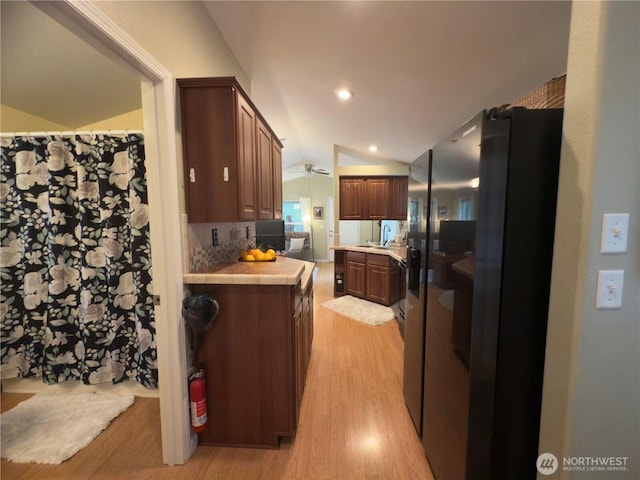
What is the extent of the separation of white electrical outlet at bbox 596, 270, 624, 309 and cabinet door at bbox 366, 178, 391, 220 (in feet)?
13.2

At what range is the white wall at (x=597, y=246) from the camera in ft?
2.36

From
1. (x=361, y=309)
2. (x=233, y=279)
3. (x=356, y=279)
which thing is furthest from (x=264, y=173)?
(x=356, y=279)

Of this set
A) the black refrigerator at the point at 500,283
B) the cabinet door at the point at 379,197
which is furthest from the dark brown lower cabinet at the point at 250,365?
the cabinet door at the point at 379,197

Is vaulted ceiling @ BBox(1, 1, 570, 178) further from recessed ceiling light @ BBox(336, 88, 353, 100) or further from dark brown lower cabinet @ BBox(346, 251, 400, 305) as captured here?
dark brown lower cabinet @ BBox(346, 251, 400, 305)

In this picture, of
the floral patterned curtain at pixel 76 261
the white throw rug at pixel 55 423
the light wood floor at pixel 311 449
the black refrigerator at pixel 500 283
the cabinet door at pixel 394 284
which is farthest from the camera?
the cabinet door at pixel 394 284

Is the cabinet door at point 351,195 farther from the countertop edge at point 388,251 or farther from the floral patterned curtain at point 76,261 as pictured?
the floral patterned curtain at point 76,261

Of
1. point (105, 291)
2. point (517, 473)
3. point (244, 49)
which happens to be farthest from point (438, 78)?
point (105, 291)

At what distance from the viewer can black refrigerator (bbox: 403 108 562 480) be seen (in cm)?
91

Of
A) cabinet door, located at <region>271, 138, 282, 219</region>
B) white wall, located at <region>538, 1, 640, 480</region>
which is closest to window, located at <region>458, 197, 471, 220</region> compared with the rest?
white wall, located at <region>538, 1, 640, 480</region>

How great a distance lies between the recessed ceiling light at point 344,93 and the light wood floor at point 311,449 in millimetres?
2786

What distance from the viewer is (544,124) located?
90 cm

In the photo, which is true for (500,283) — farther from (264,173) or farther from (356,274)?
(356,274)

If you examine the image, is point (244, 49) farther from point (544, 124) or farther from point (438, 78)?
point (544, 124)

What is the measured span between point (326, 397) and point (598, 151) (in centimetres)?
213
